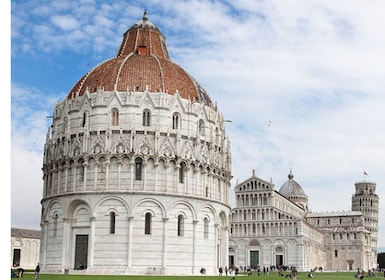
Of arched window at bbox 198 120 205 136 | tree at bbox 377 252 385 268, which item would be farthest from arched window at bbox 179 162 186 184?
tree at bbox 377 252 385 268

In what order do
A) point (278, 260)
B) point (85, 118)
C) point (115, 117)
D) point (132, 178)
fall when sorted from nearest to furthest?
point (132, 178), point (115, 117), point (85, 118), point (278, 260)

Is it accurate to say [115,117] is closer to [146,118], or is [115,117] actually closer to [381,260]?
[146,118]

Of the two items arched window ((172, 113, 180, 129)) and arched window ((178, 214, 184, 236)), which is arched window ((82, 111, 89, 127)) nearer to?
arched window ((172, 113, 180, 129))

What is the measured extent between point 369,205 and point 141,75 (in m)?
112

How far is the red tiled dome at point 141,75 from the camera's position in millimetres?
50844

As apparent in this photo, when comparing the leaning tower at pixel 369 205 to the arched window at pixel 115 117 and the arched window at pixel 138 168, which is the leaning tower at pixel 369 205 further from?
the arched window at pixel 115 117

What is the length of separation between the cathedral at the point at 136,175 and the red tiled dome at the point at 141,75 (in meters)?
0.11

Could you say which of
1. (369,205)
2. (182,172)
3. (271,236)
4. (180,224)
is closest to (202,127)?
(182,172)

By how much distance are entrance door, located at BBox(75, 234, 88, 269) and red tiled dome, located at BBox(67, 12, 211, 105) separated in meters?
13.9

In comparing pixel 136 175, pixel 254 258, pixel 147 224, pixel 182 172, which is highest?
pixel 182 172

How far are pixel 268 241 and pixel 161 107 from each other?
6034 centimetres

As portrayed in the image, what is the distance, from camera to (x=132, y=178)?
154 feet
